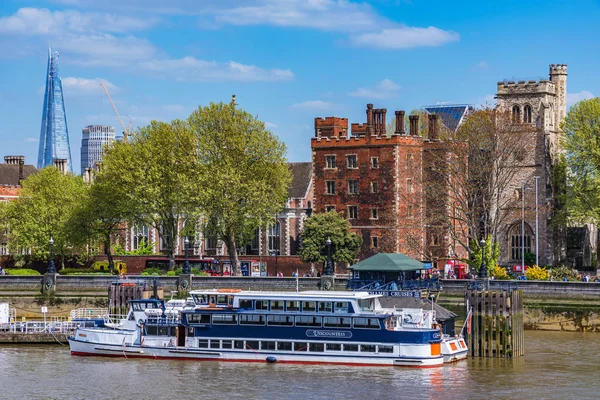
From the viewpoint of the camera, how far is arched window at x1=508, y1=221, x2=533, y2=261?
413 feet

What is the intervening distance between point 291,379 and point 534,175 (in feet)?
203

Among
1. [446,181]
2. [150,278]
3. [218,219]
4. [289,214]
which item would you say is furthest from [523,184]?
[150,278]

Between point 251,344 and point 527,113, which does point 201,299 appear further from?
point 527,113

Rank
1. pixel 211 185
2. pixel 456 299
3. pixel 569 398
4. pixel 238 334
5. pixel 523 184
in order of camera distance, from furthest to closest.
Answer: pixel 523 184 → pixel 211 185 → pixel 456 299 → pixel 238 334 → pixel 569 398

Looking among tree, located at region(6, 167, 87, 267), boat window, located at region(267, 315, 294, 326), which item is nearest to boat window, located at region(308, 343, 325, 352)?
boat window, located at region(267, 315, 294, 326)

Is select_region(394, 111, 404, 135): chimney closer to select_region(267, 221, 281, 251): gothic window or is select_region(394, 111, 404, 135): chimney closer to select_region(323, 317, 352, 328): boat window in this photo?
select_region(267, 221, 281, 251): gothic window

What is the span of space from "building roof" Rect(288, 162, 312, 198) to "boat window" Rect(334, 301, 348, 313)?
2227 inches

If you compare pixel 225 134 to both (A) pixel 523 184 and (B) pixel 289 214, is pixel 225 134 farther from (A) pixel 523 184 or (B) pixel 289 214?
(A) pixel 523 184

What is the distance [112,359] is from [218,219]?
35.9 m

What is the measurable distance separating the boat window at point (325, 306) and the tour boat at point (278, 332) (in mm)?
60

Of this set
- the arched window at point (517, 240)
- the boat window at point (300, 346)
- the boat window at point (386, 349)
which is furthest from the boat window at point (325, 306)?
the arched window at point (517, 240)

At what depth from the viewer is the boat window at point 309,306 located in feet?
244

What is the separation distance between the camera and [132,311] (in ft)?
255

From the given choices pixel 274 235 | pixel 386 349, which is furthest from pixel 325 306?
pixel 274 235
